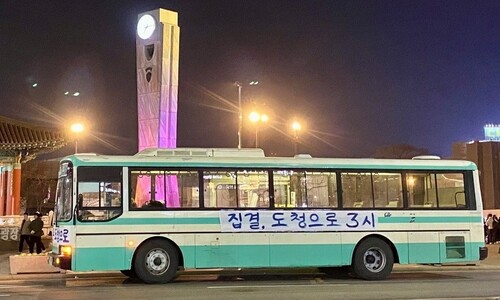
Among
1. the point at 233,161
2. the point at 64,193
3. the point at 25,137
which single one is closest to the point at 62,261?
the point at 64,193

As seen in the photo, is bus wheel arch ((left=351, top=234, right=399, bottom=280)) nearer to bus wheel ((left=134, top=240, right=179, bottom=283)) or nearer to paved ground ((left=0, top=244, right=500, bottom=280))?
paved ground ((left=0, top=244, right=500, bottom=280))

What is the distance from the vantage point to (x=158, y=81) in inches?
1012

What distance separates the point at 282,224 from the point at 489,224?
1637 cm

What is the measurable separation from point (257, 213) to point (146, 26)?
13.7 metres

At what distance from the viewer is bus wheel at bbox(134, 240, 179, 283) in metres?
14.7

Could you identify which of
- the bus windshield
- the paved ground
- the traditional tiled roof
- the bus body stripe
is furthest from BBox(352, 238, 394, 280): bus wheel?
the traditional tiled roof

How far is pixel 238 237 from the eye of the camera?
15242mm

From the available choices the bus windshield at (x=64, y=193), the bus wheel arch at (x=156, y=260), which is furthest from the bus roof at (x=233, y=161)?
the bus wheel arch at (x=156, y=260)

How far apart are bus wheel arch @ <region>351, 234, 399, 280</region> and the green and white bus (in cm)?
3

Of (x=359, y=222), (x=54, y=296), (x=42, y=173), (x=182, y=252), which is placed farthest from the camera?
(x=42, y=173)

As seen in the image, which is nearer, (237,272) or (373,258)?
(373,258)

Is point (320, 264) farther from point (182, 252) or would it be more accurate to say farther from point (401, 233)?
point (182, 252)

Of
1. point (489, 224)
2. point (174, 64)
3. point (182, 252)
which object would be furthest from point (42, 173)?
point (182, 252)

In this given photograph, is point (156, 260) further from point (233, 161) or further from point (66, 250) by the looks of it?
point (233, 161)
